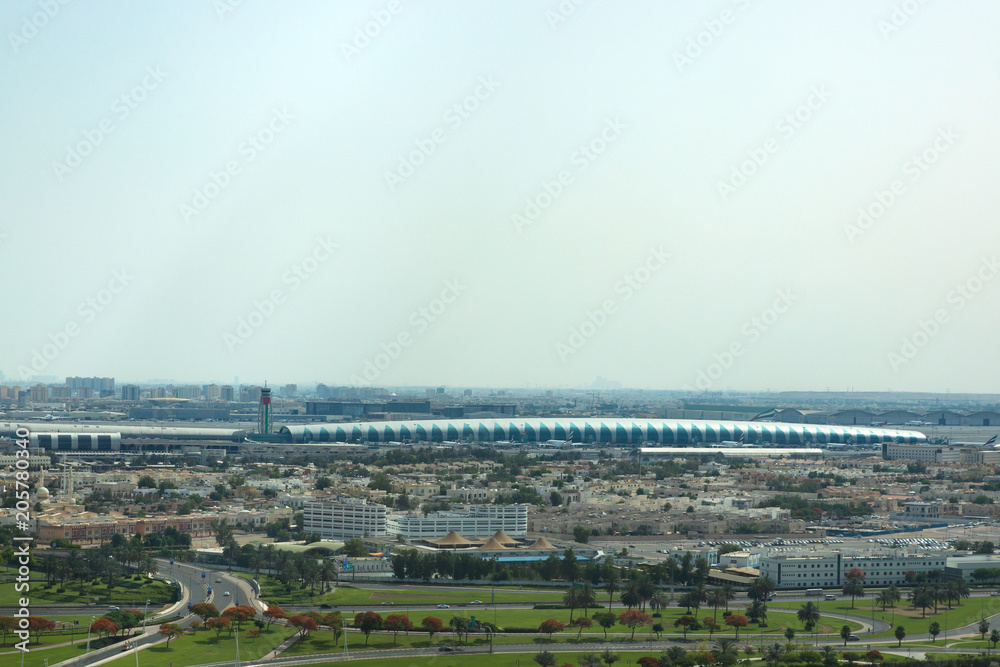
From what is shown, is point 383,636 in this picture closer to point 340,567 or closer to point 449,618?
point 449,618

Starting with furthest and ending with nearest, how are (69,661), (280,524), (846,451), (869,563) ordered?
(846,451), (280,524), (869,563), (69,661)

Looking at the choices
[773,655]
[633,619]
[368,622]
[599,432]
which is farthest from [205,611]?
[599,432]

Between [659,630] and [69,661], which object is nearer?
[69,661]

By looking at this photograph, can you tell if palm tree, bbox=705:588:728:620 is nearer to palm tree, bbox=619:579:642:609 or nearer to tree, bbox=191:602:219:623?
palm tree, bbox=619:579:642:609

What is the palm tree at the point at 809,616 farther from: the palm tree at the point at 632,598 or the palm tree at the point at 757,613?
the palm tree at the point at 632,598

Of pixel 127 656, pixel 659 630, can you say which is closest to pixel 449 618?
pixel 659 630
